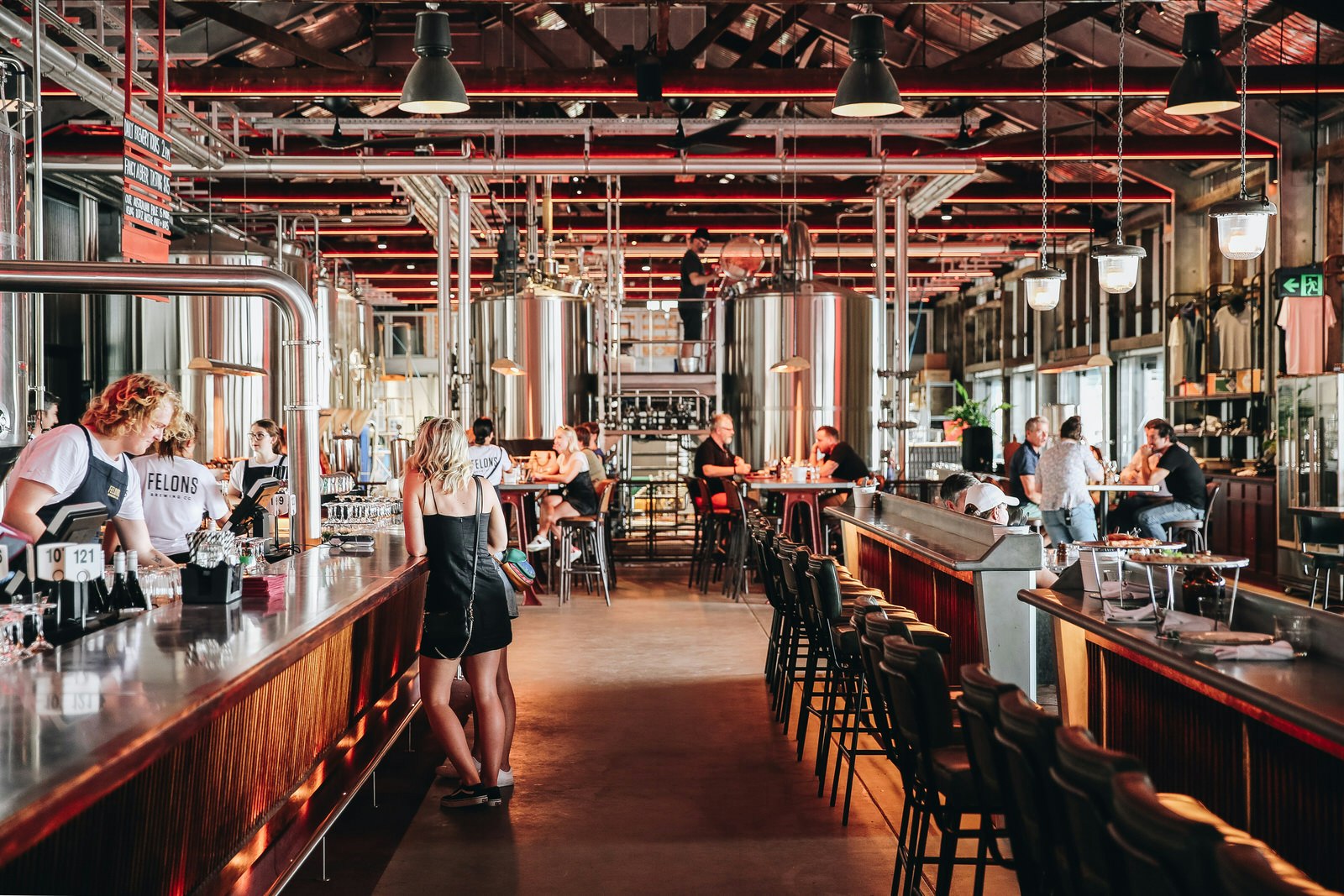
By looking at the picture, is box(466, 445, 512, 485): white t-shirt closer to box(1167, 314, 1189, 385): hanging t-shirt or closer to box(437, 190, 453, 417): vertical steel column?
box(437, 190, 453, 417): vertical steel column

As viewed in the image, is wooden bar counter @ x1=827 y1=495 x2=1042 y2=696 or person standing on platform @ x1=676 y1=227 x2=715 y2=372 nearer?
wooden bar counter @ x1=827 y1=495 x2=1042 y2=696

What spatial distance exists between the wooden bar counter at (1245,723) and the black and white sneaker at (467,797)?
218cm

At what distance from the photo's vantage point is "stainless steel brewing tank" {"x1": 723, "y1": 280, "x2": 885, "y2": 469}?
12.6 metres

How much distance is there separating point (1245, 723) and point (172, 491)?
4181mm

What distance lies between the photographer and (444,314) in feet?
39.6

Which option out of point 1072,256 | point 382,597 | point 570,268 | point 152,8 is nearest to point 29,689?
point 382,597

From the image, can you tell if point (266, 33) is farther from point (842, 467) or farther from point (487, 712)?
point (487, 712)

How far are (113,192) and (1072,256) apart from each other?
1292 cm

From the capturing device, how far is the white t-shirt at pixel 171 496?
521 cm

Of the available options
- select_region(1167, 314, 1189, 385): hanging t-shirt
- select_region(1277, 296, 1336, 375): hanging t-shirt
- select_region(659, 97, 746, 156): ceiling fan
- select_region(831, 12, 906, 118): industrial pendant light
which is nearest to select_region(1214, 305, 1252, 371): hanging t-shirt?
select_region(1167, 314, 1189, 385): hanging t-shirt

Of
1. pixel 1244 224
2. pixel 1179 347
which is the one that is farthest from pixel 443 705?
pixel 1179 347

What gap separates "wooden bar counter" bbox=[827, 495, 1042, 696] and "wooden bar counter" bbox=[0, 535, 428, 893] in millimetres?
2341

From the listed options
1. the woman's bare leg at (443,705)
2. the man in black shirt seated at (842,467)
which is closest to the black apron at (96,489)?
the woman's bare leg at (443,705)

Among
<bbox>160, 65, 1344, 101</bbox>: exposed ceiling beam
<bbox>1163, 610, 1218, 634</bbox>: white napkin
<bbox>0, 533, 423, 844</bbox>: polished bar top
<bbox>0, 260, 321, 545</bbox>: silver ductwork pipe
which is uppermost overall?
<bbox>160, 65, 1344, 101</bbox>: exposed ceiling beam
